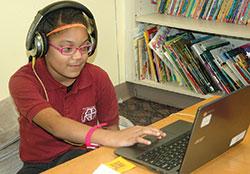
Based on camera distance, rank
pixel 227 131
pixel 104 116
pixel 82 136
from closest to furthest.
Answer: pixel 227 131 → pixel 82 136 → pixel 104 116

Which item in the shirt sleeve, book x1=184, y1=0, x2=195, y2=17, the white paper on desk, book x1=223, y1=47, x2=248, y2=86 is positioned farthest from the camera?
book x1=184, y1=0, x2=195, y2=17

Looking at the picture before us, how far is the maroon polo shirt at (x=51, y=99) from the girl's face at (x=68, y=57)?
5 centimetres

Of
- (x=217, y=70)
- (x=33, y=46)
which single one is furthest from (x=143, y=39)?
(x=33, y=46)

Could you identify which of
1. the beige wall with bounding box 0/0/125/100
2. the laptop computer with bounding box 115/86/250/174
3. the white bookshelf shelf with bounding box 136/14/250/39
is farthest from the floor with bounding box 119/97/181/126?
the laptop computer with bounding box 115/86/250/174

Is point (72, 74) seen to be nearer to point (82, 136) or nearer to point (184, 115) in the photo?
point (82, 136)

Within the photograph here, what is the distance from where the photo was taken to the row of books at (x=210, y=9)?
2697 millimetres

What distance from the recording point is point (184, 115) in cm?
140

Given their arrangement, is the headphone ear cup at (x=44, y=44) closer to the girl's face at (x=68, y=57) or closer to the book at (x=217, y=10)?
the girl's face at (x=68, y=57)

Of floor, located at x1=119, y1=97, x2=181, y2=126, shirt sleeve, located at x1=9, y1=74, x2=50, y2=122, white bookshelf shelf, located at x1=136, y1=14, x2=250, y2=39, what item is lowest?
floor, located at x1=119, y1=97, x2=181, y2=126

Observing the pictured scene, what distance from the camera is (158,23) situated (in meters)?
2.85

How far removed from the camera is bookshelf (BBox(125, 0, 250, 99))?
263cm

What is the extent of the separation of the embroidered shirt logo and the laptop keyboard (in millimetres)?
474

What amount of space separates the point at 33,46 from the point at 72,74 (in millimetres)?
179

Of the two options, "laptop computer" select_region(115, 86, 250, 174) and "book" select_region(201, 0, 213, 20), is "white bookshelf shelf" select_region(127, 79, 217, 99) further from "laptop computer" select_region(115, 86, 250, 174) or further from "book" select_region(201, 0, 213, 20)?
"laptop computer" select_region(115, 86, 250, 174)
